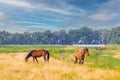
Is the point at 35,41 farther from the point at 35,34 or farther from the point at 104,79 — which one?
the point at 104,79

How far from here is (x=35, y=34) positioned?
627ft

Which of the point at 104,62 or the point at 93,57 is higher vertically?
the point at 104,62

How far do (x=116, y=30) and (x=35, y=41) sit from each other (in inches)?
2358

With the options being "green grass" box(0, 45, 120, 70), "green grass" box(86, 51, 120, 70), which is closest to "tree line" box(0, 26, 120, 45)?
"green grass" box(0, 45, 120, 70)

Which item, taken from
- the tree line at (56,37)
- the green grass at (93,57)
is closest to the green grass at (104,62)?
the green grass at (93,57)

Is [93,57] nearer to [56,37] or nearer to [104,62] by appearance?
[104,62]

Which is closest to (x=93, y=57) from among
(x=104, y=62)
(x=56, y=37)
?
(x=104, y=62)

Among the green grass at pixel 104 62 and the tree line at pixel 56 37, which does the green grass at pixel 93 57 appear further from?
the tree line at pixel 56 37

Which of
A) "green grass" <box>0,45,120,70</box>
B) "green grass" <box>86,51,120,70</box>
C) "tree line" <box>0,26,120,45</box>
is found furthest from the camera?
"tree line" <box>0,26,120,45</box>

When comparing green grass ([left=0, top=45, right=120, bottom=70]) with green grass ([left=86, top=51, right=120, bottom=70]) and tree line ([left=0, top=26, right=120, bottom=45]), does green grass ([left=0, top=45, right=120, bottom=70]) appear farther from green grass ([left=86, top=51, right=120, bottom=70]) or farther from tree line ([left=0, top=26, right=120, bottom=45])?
tree line ([left=0, top=26, right=120, bottom=45])

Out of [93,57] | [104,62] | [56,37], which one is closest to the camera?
[104,62]

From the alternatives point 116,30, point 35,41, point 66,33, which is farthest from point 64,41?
point 116,30

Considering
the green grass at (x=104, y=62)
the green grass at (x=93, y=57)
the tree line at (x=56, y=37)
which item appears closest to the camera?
the green grass at (x=104, y=62)

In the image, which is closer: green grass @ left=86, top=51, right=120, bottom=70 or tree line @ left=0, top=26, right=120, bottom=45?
green grass @ left=86, top=51, right=120, bottom=70
